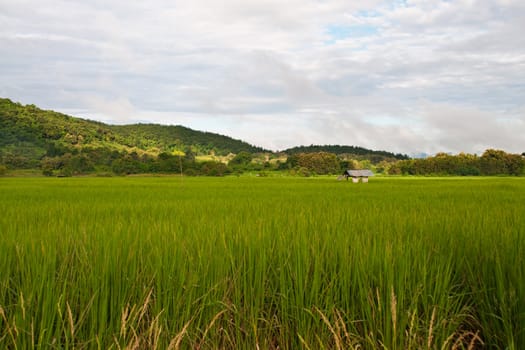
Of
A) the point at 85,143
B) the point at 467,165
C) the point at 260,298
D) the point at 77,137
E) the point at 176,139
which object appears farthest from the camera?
the point at 176,139

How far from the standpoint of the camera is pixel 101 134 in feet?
356

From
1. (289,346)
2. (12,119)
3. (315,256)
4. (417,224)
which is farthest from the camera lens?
(12,119)

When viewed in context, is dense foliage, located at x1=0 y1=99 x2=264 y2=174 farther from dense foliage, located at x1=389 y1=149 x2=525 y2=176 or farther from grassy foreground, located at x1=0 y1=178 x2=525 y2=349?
grassy foreground, located at x1=0 y1=178 x2=525 y2=349

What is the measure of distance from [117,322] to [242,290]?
839 millimetres

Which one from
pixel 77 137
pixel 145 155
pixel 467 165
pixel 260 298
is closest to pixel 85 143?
pixel 77 137

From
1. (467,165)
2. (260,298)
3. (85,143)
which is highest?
(85,143)

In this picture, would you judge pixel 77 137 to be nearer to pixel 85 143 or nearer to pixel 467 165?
pixel 85 143

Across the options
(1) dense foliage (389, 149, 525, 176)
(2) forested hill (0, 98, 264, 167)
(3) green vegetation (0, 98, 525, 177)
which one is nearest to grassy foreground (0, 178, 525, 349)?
(3) green vegetation (0, 98, 525, 177)

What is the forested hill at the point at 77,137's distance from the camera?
284ft

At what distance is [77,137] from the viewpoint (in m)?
100

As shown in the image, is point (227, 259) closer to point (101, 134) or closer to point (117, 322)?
point (117, 322)

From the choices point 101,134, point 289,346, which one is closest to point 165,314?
point 289,346

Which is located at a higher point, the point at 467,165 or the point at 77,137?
the point at 77,137

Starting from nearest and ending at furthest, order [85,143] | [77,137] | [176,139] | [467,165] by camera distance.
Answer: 1. [467,165]
2. [85,143]
3. [77,137]
4. [176,139]
